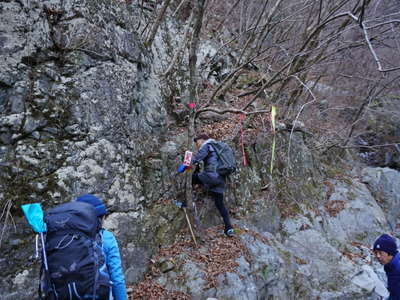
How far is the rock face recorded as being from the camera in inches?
173

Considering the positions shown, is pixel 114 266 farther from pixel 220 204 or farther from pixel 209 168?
pixel 220 204

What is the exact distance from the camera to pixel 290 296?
18.7ft

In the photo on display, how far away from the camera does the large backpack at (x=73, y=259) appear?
7.97 ft

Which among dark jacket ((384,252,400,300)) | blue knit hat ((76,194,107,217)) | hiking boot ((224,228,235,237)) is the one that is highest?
blue knit hat ((76,194,107,217))

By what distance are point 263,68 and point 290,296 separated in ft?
26.6

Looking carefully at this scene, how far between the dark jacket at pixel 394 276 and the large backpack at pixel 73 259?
3.69m

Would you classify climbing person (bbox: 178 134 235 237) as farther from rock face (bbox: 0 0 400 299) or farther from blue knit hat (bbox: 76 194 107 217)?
blue knit hat (bbox: 76 194 107 217)

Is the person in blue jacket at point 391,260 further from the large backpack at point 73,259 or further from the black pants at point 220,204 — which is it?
the large backpack at point 73,259

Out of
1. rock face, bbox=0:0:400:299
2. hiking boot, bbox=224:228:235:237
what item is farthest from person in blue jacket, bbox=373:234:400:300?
hiking boot, bbox=224:228:235:237

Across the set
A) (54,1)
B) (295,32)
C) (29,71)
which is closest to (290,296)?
(29,71)

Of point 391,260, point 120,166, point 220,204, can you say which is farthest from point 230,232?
point 391,260

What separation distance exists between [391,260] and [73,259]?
4.03 meters

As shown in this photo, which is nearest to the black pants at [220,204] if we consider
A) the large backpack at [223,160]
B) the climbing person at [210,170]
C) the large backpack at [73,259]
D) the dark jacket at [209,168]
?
the climbing person at [210,170]

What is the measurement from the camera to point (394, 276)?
151 inches
